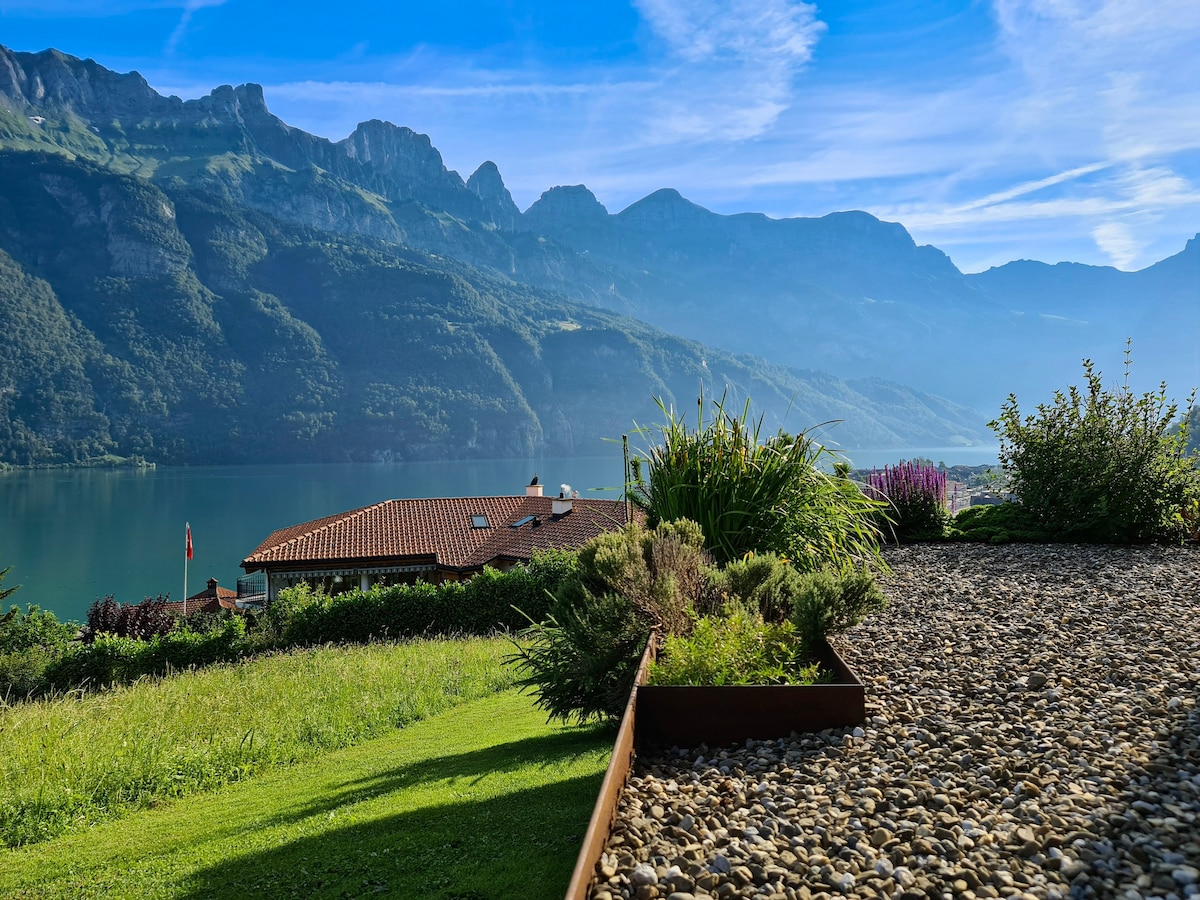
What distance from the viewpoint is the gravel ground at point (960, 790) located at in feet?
7.34

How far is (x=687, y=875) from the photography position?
233cm

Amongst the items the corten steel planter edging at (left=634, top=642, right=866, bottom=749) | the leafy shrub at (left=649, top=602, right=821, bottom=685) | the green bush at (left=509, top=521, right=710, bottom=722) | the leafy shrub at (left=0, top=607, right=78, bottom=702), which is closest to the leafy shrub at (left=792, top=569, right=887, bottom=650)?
the leafy shrub at (left=649, top=602, right=821, bottom=685)

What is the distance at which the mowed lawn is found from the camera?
11.6 ft

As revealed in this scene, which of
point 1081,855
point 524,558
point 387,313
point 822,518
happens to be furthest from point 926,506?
point 387,313

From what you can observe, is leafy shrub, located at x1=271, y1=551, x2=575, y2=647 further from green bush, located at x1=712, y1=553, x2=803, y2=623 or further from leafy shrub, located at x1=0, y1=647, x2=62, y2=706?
green bush, located at x1=712, y1=553, x2=803, y2=623

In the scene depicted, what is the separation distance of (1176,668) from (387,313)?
205 m

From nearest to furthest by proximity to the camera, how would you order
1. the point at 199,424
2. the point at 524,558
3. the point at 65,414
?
1. the point at 524,558
2. the point at 65,414
3. the point at 199,424

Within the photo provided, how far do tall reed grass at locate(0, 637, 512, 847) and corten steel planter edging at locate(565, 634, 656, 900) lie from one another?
5466 mm

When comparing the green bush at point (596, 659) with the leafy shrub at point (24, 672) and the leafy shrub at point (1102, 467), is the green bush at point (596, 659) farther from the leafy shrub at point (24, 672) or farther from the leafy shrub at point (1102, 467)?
the leafy shrub at point (24, 672)

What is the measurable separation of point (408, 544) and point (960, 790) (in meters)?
31.4

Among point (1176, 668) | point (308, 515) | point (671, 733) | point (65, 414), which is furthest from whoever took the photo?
point (65, 414)

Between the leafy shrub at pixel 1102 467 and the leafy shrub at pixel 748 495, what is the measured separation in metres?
5.70

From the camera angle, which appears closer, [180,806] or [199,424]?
[180,806]

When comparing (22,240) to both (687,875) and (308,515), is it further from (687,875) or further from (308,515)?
(687,875)
